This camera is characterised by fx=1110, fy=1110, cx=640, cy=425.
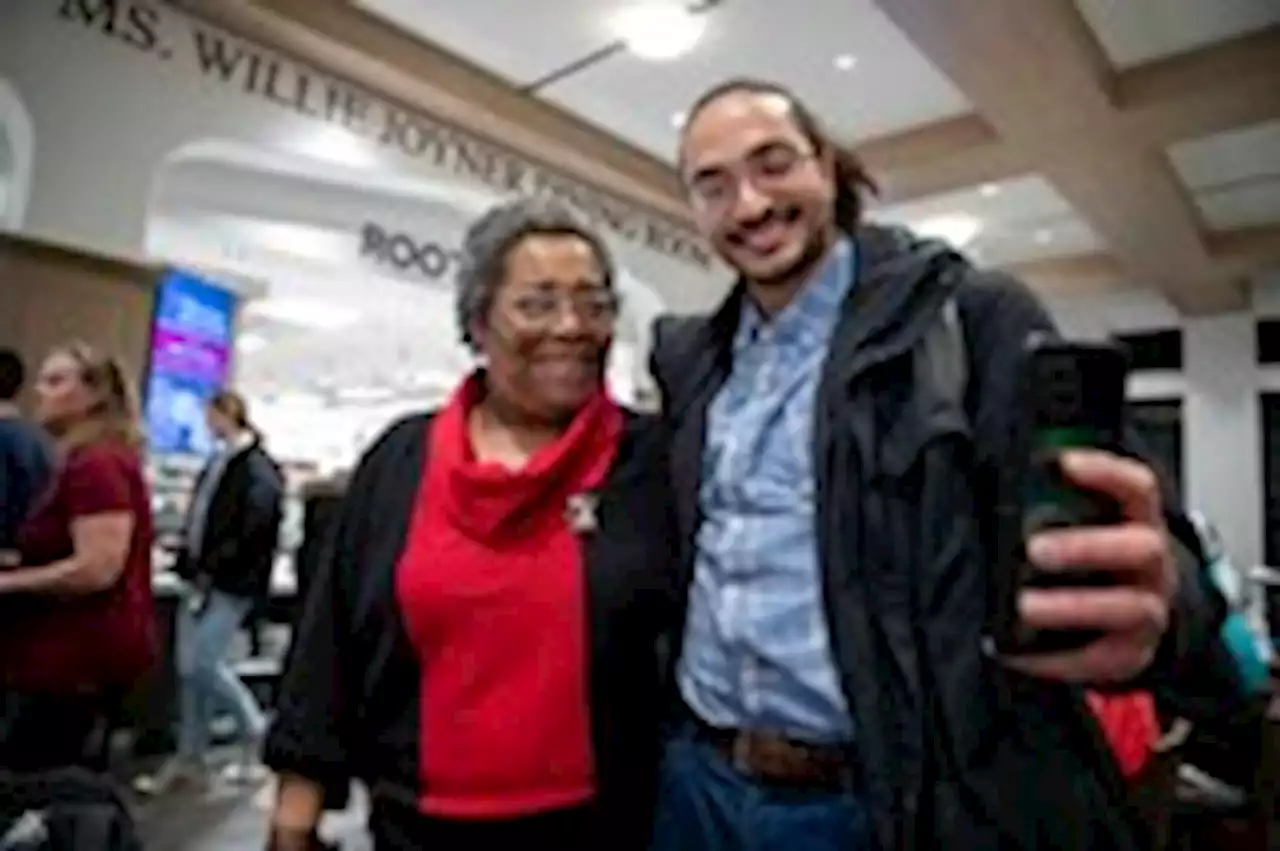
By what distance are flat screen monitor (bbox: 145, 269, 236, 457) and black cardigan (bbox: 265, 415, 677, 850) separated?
510 cm

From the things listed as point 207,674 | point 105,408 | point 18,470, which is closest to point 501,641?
point 105,408

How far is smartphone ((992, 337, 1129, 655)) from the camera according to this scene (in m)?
0.61

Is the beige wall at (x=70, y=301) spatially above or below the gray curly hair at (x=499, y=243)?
above

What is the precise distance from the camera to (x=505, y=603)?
126 cm

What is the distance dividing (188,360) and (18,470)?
4.09 metres

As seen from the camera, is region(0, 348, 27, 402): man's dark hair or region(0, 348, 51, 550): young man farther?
region(0, 348, 27, 402): man's dark hair

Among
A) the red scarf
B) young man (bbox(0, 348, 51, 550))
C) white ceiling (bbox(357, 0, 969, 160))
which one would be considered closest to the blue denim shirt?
the red scarf

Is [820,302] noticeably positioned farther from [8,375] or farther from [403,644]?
[8,375]

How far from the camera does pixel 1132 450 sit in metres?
0.67

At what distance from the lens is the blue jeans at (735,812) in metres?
1.01

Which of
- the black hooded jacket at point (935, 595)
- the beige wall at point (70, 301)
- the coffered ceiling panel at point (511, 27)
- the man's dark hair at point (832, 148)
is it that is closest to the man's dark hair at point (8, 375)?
the beige wall at point (70, 301)

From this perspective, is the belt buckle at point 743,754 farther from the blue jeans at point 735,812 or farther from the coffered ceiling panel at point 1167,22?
the coffered ceiling panel at point 1167,22

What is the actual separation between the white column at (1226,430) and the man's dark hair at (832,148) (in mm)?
9319

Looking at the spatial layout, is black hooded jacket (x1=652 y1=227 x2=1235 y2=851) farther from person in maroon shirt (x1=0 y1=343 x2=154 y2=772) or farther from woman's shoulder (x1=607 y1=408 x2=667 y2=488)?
person in maroon shirt (x1=0 y1=343 x2=154 y2=772)
